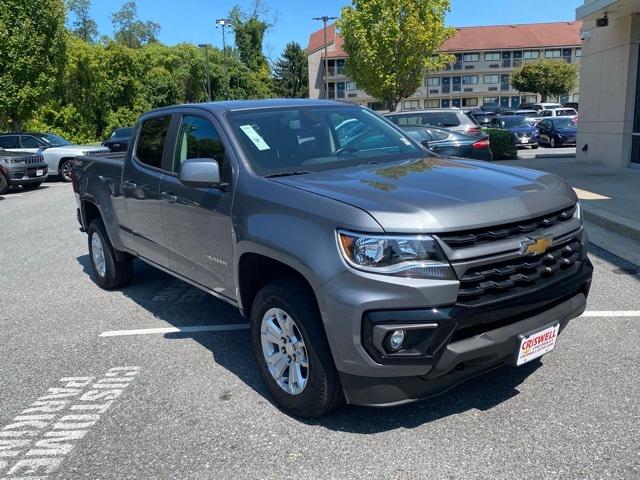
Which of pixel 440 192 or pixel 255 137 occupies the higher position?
pixel 255 137

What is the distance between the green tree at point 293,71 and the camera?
3474 inches

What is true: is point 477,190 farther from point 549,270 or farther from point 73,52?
point 73,52

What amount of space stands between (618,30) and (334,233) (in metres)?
14.6

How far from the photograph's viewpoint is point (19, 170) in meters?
16.5

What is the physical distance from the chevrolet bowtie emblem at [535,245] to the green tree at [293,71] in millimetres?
87106

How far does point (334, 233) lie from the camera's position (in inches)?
119

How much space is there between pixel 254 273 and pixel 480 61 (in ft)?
248

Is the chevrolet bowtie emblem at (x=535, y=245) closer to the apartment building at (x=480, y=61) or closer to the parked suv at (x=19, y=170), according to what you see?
the parked suv at (x=19, y=170)

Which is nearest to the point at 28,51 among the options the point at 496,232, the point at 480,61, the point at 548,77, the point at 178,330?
the point at 178,330

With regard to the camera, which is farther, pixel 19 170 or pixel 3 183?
pixel 19 170

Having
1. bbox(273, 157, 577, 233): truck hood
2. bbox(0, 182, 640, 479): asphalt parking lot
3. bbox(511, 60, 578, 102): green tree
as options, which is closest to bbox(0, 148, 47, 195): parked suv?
bbox(0, 182, 640, 479): asphalt parking lot

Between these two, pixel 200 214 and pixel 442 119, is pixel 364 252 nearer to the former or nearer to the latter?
pixel 200 214

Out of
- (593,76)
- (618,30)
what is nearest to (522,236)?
(618,30)

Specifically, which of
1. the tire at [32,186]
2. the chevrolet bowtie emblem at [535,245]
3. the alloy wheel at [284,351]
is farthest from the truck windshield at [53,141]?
the chevrolet bowtie emblem at [535,245]
